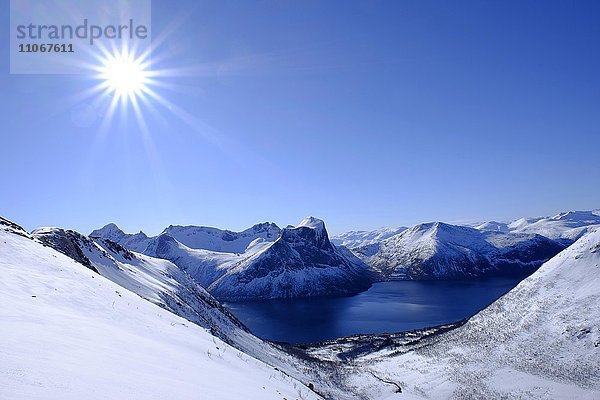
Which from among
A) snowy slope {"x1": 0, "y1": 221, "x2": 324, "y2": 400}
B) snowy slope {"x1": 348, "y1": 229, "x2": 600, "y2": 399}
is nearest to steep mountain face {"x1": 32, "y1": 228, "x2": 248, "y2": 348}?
snowy slope {"x1": 0, "y1": 221, "x2": 324, "y2": 400}

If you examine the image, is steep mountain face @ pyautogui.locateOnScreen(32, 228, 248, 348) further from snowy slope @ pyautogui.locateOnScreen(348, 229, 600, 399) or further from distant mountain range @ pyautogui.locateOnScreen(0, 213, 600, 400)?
snowy slope @ pyautogui.locateOnScreen(348, 229, 600, 399)

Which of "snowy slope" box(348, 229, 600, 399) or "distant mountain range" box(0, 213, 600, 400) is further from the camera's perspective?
"snowy slope" box(348, 229, 600, 399)

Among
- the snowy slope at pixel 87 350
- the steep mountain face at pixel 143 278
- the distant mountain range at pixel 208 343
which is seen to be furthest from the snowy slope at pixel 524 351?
the snowy slope at pixel 87 350

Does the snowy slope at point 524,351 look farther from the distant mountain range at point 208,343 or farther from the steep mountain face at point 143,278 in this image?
the steep mountain face at point 143,278

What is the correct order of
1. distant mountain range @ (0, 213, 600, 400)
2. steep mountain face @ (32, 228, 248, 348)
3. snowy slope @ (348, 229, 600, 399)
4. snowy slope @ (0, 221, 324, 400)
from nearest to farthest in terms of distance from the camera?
1. snowy slope @ (0, 221, 324, 400)
2. distant mountain range @ (0, 213, 600, 400)
3. steep mountain face @ (32, 228, 248, 348)
4. snowy slope @ (348, 229, 600, 399)

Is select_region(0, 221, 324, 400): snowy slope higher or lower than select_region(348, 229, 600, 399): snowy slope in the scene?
higher

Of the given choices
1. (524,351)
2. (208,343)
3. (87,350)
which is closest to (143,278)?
(208,343)
